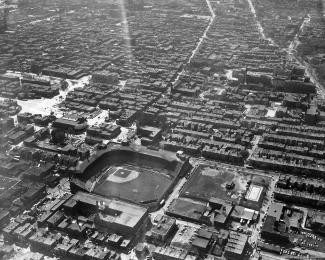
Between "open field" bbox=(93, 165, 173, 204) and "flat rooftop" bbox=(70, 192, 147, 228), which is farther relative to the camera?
"open field" bbox=(93, 165, 173, 204)

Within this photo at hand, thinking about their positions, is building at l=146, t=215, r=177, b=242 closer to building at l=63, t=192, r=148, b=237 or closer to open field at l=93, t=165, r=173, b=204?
building at l=63, t=192, r=148, b=237

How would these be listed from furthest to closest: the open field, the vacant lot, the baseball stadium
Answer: the baseball stadium, the open field, the vacant lot

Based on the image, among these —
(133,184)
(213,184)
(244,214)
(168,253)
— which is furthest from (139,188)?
(244,214)

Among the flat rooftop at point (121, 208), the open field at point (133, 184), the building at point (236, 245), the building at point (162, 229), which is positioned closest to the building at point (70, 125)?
the open field at point (133, 184)

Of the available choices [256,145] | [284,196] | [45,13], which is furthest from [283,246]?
[45,13]

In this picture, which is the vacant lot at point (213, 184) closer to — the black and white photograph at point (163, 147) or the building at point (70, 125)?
the black and white photograph at point (163, 147)

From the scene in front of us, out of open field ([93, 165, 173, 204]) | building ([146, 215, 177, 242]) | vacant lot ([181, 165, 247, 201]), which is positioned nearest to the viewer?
building ([146, 215, 177, 242])

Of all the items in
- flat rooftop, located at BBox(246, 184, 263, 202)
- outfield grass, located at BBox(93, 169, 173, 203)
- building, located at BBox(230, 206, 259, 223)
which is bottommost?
outfield grass, located at BBox(93, 169, 173, 203)

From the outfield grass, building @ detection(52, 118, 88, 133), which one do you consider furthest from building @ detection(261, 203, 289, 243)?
building @ detection(52, 118, 88, 133)

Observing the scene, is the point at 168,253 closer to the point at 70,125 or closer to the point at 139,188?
the point at 139,188

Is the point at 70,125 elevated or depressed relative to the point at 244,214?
elevated

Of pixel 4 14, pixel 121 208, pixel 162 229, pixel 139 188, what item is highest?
pixel 4 14
